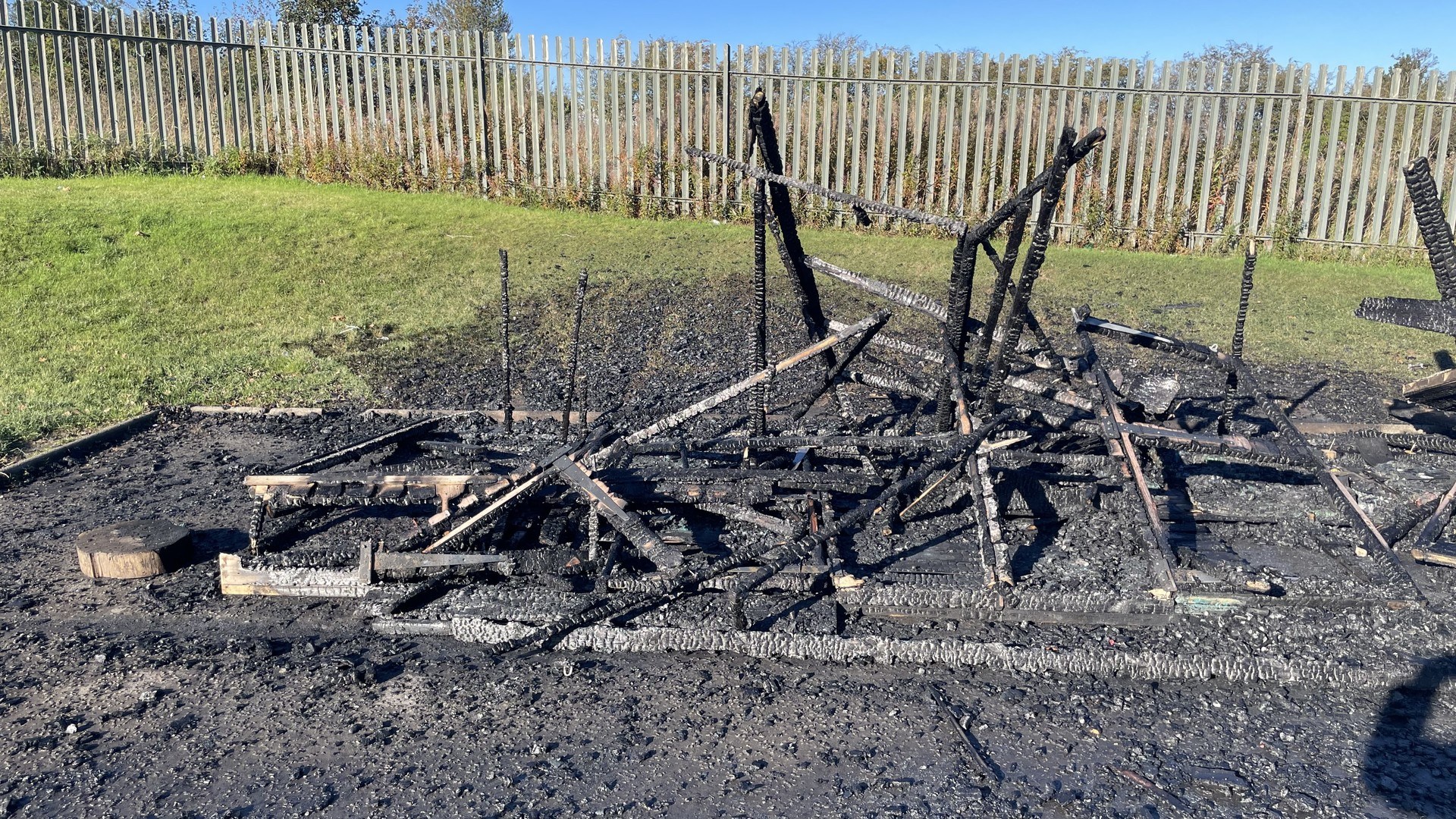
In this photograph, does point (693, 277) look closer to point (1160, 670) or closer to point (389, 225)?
point (389, 225)

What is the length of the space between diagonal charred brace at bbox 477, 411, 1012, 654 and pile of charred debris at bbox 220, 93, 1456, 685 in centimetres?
2

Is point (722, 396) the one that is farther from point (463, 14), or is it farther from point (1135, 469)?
point (463, 14)

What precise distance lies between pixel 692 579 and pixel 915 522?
172 centimetres

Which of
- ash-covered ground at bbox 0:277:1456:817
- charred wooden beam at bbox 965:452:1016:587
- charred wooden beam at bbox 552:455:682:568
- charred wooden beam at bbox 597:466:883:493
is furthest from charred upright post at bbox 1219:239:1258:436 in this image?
charred wooden beam at bbox 552:455:682:568

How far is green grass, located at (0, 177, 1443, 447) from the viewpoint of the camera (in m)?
8.59

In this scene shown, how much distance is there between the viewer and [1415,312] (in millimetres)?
5516

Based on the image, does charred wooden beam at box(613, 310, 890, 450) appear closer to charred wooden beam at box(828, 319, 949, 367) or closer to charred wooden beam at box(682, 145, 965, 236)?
charred wooden beam at box(828, 319, 949, 367)

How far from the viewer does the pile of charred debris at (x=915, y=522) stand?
4492 millimetres

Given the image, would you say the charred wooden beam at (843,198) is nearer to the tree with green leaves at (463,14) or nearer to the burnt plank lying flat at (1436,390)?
the burnt plank lying flat at (1436,390)

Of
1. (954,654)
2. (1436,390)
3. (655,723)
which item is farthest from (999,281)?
(1436,390)

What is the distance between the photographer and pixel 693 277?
11.1 m

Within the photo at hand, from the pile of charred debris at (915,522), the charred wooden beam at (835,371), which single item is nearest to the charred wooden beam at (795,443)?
the pile of charred debris at (915,522)

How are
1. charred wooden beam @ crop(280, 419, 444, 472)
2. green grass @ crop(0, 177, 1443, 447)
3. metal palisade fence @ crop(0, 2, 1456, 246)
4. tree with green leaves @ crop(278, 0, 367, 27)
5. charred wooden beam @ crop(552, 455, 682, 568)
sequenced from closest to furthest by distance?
charred wooden beam @ crop(552, 455, 682, 568), charred wooden beam @ crop(280, 419, 444, 472), green grass @ crop(0, 177, 1443, 447), metal palisade fence @ crop(0, 2, 1456, 246), tree with green leaves @ crop(278, 0, 367, 27)

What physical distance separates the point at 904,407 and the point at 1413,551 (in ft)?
11.5
